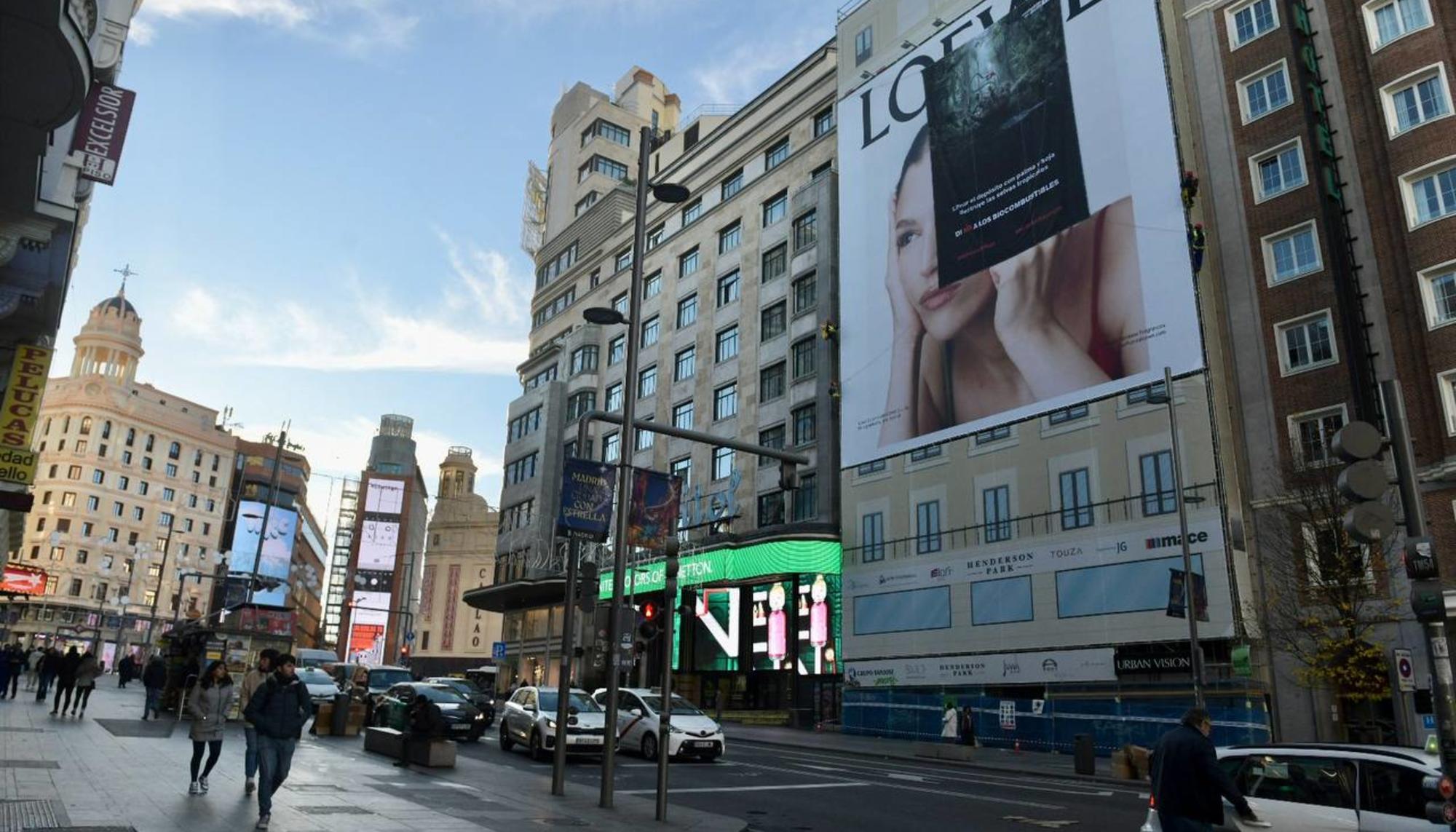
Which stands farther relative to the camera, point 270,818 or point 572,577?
point 572,577

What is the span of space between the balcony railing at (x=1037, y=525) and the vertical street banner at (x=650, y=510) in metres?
21.9

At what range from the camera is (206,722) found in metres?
13.3

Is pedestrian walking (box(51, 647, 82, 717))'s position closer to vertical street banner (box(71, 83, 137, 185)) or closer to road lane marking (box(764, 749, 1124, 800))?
vertical street banner (box(71, 83, 137, 185))

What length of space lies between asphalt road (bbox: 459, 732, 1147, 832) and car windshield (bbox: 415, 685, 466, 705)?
46.7 inches

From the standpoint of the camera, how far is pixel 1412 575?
823 cm

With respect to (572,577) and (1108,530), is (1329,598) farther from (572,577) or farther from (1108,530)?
(572,577)

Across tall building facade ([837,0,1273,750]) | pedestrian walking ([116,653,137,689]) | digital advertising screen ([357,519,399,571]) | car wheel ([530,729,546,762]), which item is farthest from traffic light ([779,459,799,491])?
digital advertising screen ([357,519,399,571])

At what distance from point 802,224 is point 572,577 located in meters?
37.4

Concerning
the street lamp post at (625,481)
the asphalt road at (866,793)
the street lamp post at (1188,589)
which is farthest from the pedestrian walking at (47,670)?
the street lamp post at (1188,589)

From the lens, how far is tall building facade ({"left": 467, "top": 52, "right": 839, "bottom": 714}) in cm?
4794

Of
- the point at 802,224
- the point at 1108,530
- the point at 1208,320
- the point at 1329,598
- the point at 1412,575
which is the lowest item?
the point at 1412,575

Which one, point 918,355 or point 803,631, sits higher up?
point 918,355

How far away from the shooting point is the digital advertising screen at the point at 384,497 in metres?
138

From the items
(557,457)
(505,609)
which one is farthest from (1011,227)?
(505,609)
